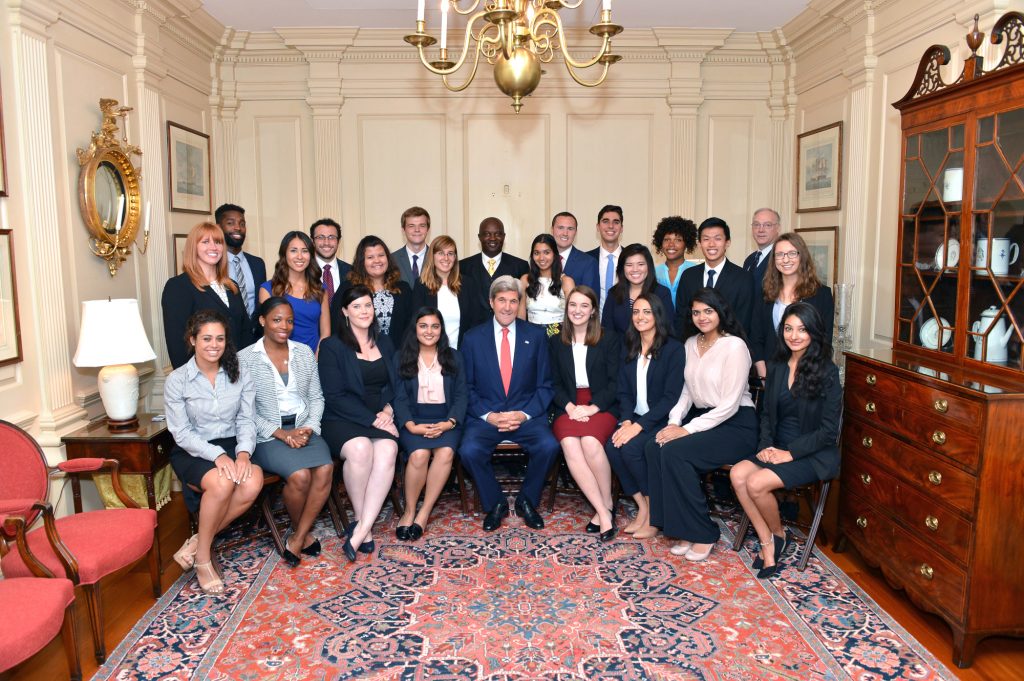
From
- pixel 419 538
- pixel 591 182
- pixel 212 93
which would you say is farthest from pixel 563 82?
pixel 419 538

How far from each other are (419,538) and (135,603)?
58.8 inches

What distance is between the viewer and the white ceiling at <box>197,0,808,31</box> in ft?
18.2

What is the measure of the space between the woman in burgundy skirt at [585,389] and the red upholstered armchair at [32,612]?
8.74 ft

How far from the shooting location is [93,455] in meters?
3.84

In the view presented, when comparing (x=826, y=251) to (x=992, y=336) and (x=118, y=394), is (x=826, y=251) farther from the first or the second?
(x=118, y=394)

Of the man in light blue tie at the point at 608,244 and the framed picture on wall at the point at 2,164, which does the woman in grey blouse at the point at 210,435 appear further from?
the man in light blue tie at the point at 608,244

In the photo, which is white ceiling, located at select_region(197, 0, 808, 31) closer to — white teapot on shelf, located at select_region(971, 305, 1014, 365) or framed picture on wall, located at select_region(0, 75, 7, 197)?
framed picture on wall, located at select_region(0, 75, 7, 197)

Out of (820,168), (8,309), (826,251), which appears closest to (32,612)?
(8,309)

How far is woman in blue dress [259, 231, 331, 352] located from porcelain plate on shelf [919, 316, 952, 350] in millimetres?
3475

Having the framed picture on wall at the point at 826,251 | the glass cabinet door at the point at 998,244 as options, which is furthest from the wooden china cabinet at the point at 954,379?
the framed picture on wall at the point at 826,251

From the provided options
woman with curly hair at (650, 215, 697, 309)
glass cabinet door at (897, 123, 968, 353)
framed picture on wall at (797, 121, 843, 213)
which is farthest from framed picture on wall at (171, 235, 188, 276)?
framed picture on wall at (797, 121, 843, 213)

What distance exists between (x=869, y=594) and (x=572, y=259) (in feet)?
9.42

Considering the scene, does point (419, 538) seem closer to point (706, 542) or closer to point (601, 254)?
point (706, 542)

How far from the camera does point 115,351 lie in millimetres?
3805
